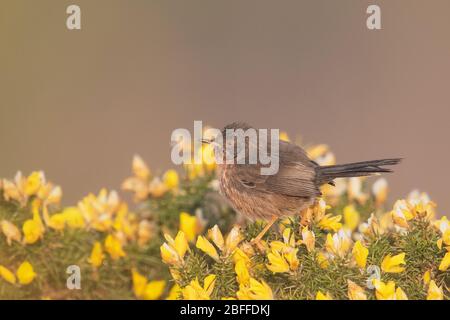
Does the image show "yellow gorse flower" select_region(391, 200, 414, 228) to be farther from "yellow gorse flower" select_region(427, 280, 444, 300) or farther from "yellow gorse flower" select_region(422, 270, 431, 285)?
"yellow gorse flower" select_region(427, 280, 444, 300)

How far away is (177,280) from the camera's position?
10.8 feet

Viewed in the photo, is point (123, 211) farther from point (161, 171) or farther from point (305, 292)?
point (305, 292)

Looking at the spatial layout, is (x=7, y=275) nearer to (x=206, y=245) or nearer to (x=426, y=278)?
(x=206, y=245)

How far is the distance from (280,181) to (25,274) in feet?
4.85

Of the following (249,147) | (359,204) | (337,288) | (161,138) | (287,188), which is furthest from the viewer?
(161,138)

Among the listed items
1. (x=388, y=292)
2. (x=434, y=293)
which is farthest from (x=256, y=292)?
(x=434, y=293)

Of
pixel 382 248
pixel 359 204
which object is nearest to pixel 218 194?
pixel 359 204

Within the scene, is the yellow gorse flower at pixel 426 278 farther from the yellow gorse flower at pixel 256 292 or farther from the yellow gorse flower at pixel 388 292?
the yellow gorse flower at pixel 256 292

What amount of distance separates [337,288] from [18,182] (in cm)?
205

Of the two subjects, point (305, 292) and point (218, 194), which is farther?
point (218, 194)

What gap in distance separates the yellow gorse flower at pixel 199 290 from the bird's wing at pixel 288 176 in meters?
1.01

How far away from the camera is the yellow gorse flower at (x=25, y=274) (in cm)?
378

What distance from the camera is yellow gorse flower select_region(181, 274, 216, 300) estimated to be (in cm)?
300

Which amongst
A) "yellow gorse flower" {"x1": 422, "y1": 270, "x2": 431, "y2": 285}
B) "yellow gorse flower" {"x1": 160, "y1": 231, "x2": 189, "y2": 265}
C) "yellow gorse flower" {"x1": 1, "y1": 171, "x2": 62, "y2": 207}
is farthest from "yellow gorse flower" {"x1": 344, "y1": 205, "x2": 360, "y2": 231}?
"yellow gorse flower" {"x1": 1, "y1": 171, "x2": 62, "y2": 207}
